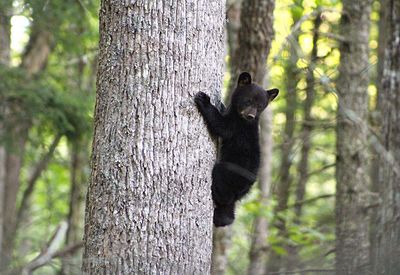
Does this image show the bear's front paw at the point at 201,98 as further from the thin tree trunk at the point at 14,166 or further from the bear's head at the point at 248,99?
the thin tree trunk at the point at 14,166

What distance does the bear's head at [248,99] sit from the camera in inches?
220

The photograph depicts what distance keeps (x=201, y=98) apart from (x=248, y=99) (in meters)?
1.61

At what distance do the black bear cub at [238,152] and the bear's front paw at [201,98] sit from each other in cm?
48

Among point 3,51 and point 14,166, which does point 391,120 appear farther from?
point 14,166

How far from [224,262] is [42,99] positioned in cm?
348

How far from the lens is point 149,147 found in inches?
159

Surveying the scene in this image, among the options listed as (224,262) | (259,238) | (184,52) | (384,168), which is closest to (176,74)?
(184,52)

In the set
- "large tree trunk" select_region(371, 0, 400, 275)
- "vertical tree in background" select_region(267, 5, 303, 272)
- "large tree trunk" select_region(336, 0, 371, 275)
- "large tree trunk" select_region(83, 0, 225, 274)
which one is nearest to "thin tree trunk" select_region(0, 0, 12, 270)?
"vertical tree in background" select_region(267, 5, 303, 272)

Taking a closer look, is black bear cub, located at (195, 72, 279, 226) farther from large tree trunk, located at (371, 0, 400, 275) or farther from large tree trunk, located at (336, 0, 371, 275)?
large tree trunk, located at (336, 0, 371, 275)

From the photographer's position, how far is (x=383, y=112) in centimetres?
648

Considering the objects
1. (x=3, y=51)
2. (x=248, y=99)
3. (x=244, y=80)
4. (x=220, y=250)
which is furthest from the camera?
(x=3, y=51)

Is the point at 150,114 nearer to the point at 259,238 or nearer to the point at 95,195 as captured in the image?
the point at 95,195

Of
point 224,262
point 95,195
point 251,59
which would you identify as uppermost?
point 251,59

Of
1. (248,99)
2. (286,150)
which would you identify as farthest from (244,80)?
(286,150)
